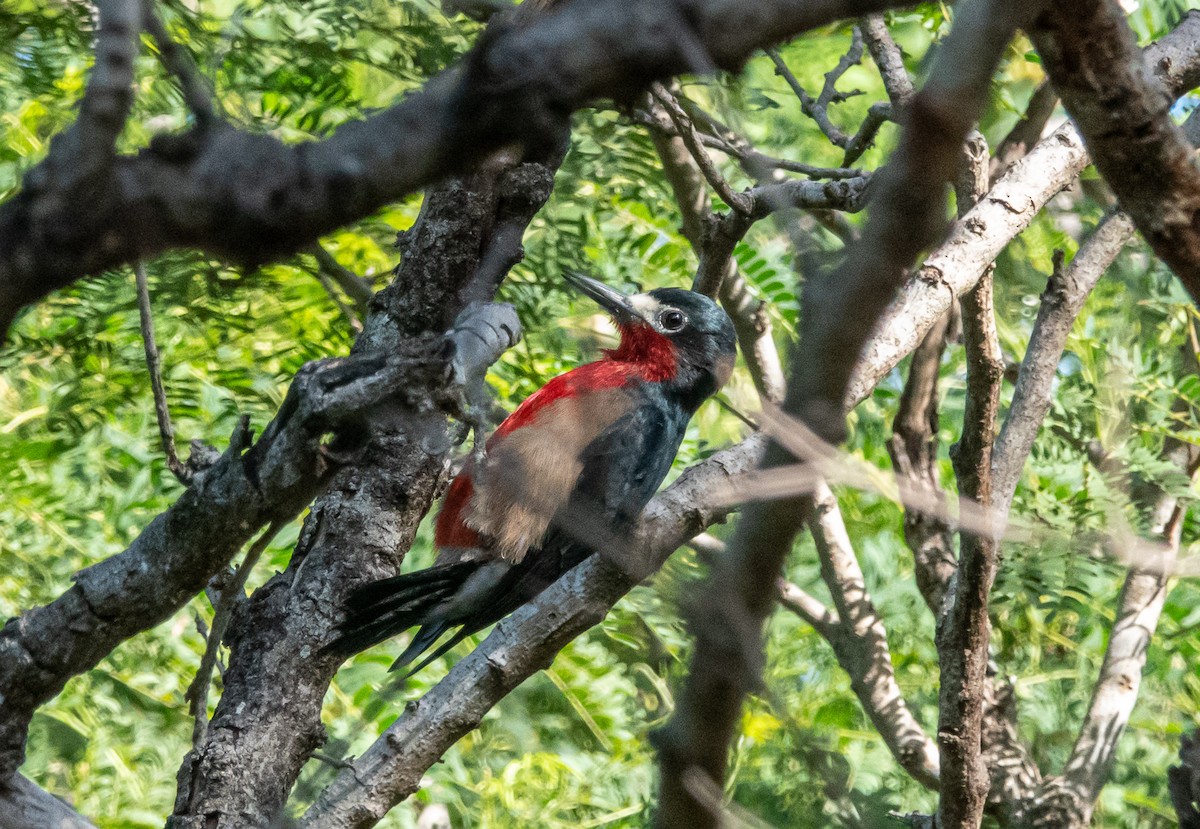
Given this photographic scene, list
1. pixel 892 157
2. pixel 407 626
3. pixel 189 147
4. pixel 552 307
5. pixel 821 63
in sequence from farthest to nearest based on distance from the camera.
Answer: pixel 821 63 → pixel 552 307 → pixel 407 626 → pixel 189 147 → pixel 892 157

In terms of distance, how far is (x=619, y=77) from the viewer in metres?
1.33

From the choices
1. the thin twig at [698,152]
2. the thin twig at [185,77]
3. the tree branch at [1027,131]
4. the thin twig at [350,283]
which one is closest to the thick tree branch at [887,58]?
the thin twig at [698,152]

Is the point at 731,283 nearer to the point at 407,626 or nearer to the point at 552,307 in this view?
the point at 552,307

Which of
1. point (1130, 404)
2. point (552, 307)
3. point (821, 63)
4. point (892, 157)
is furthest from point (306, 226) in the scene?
point (821, 63)

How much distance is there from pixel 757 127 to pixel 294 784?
435 centimetres


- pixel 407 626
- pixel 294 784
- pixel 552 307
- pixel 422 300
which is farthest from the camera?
pixel 552 307

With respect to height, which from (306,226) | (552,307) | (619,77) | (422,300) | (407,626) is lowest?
(407,626)

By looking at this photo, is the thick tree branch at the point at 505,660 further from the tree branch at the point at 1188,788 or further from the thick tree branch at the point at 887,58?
the thick tree branch at the point at 887,58

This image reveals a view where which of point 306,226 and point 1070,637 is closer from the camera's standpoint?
point 306,226

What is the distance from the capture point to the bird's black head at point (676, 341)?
5320 mm

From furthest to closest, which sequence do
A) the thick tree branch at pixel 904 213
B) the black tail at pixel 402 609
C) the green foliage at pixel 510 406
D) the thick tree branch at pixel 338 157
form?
1. the green foliage at pixel 510 406
2. the black tail at pixel 402 609
3. the thick tree branch at pixel 338 157
4. the thick tree branch at pixel 904 213

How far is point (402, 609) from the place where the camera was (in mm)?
3768

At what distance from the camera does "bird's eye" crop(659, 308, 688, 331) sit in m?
5.34

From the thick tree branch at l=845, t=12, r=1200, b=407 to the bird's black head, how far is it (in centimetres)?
Answer: 164
